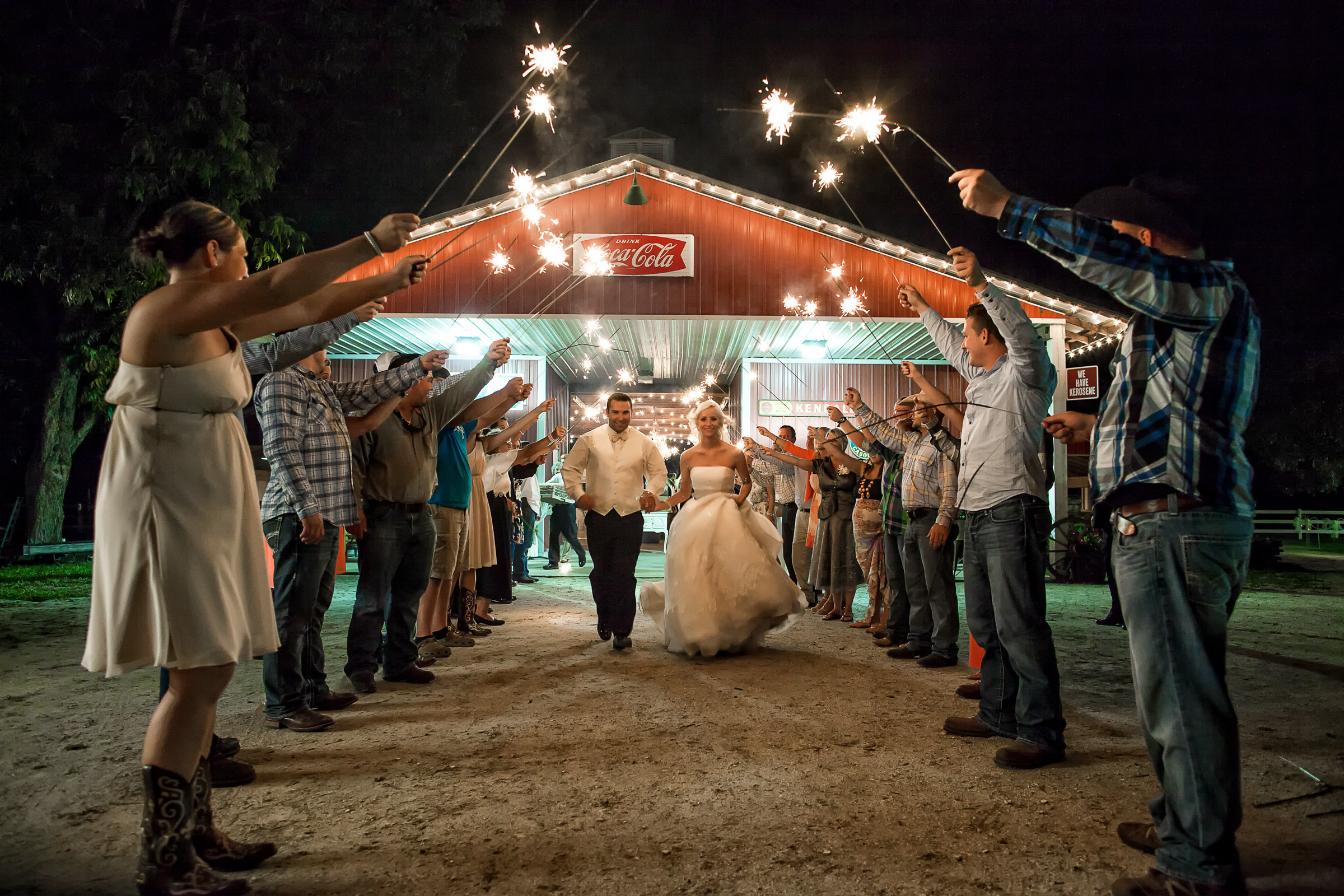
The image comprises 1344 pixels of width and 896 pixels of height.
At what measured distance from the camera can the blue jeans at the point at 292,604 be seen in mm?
4152

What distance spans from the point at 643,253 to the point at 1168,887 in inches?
533

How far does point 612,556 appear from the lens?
691 centimetres

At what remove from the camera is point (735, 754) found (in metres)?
3.64

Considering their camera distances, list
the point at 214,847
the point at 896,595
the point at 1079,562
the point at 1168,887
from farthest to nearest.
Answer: the point at 1079,562, the point at 896,595, the point at 214,847, the point at 1168,887

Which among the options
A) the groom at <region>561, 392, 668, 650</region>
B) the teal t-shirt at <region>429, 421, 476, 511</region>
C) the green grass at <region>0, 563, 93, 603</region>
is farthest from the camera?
the green grass at <region>0, 563, 93, 603</region>

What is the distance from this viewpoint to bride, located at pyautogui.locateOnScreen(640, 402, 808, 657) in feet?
20.2

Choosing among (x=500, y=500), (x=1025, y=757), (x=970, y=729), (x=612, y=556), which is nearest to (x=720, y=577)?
A: (x=612, y=556)

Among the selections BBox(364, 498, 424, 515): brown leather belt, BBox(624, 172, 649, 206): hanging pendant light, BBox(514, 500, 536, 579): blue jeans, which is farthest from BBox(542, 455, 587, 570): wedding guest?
BBox(364, 498, 424, 515): brown leather belt

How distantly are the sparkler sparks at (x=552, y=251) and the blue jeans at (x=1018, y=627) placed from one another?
11369mm

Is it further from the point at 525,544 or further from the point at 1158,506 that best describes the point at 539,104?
the point at 525,544

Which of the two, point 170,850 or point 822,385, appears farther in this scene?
point 822,385

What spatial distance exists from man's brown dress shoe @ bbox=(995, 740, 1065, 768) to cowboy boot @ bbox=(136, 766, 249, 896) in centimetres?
291

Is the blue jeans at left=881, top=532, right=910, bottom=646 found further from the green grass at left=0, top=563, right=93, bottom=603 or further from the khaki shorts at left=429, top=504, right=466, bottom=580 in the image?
the green grass at left=0, top=563, right=93, bottom=603

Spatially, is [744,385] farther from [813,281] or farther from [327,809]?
[327,809]
